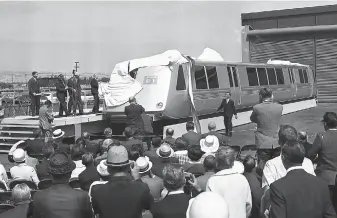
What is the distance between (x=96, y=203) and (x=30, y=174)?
10.2 feet

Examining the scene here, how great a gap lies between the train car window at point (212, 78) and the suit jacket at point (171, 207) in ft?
40.9

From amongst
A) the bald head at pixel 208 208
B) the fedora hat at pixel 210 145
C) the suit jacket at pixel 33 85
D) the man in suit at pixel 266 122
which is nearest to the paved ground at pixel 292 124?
the suit jacket at pixel 33 85

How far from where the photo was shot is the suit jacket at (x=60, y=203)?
12.8 feet

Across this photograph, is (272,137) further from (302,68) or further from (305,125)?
(302,68)

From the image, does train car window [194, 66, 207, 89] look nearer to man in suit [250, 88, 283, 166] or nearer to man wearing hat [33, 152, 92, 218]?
man in suit [250, 88, 283, 166]

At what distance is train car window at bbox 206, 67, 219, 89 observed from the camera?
54.0 feet

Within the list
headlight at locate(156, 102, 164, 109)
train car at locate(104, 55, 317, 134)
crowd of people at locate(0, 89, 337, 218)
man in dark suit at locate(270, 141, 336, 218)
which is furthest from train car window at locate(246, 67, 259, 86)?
man in dark suit at locate(270, 141, 336, 218)

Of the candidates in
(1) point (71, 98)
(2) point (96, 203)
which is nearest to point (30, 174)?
(2) point (96, 203)

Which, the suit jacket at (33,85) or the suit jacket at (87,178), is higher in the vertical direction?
the suit jacket at (33,85)

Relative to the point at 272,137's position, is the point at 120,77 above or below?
above

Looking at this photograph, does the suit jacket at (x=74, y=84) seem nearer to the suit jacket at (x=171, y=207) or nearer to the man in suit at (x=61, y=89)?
the man in suit at (x=61, y=89)

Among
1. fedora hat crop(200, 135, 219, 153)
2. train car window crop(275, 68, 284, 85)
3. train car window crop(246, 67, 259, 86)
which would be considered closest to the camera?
fedora hat crop(200, 135, 219, 153)

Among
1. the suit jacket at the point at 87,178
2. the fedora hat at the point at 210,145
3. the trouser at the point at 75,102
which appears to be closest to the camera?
the suit jacket at the point at 87,178

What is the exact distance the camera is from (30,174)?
22.0 ft
